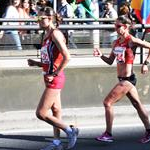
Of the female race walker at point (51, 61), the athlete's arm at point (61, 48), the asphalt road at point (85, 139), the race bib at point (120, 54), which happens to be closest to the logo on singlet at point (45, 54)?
the female race walker at point (51, 61)

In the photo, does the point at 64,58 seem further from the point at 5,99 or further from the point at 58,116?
the point at 5,99

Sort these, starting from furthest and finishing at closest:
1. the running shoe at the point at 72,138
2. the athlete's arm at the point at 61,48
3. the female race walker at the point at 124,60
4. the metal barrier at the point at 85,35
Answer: the metal barrier at the point at 85,35, the female race walker at the point at 124,60, the running shoe at the point at 72,138, the athlete's arm at the point at 61,48

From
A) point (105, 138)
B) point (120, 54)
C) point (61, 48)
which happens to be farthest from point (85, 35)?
A: point (61, 48)

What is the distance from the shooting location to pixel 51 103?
7.39 m

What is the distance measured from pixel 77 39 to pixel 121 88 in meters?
2.92

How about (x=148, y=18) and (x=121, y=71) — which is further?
(x=148, y=18)

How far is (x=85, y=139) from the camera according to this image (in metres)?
8.45

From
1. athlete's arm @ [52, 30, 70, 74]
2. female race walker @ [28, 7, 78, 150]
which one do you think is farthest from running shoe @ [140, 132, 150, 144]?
athlete's arm @ [52, 30, 70, 74]

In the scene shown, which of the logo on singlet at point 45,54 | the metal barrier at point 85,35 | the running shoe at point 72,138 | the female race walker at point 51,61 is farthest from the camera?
the metal barrier at point 85,35

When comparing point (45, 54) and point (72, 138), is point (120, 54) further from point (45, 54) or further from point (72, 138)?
point (72, 138)

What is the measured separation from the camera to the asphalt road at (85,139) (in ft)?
26.1

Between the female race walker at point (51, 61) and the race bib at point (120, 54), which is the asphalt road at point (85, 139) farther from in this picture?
the race bib at point (120, 54)

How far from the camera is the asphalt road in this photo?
795cm

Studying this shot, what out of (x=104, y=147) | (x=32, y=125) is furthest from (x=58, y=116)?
(x=32, y=125)
